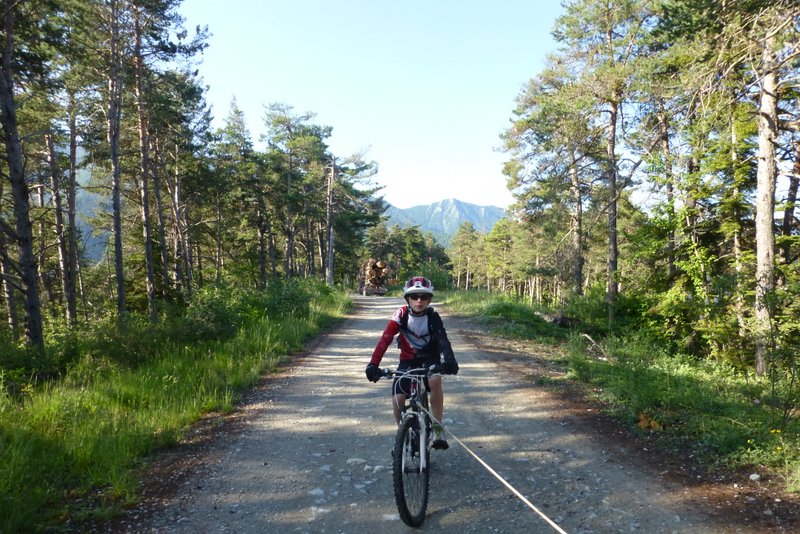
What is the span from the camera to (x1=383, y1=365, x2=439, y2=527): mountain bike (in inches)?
130

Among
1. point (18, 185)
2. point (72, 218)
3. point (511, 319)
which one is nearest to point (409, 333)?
point (18, 185)

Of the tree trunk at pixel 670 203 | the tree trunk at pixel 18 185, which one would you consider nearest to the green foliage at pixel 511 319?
the tree trunk at pixel 670 203

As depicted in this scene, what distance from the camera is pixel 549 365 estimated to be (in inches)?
360

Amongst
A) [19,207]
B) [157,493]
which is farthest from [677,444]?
[19,207]

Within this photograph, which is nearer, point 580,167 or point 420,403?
point 420,403

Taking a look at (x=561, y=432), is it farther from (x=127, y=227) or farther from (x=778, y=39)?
(x=127, y=227)

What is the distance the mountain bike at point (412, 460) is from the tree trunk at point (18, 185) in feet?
28.3

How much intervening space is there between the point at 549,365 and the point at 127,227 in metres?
26.8

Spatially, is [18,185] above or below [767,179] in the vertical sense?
above

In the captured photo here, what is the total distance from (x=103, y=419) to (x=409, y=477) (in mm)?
4187

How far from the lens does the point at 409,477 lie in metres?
3.50

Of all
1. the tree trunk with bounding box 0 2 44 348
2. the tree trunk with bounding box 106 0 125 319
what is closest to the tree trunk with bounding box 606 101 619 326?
the tree trunk with bounding box 0 2 44 348

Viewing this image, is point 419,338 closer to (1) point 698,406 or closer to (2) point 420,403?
(2) point 420,403

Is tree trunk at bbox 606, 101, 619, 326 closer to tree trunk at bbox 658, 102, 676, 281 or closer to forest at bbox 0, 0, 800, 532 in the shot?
forest at bbox 0, 0, 800, 532
